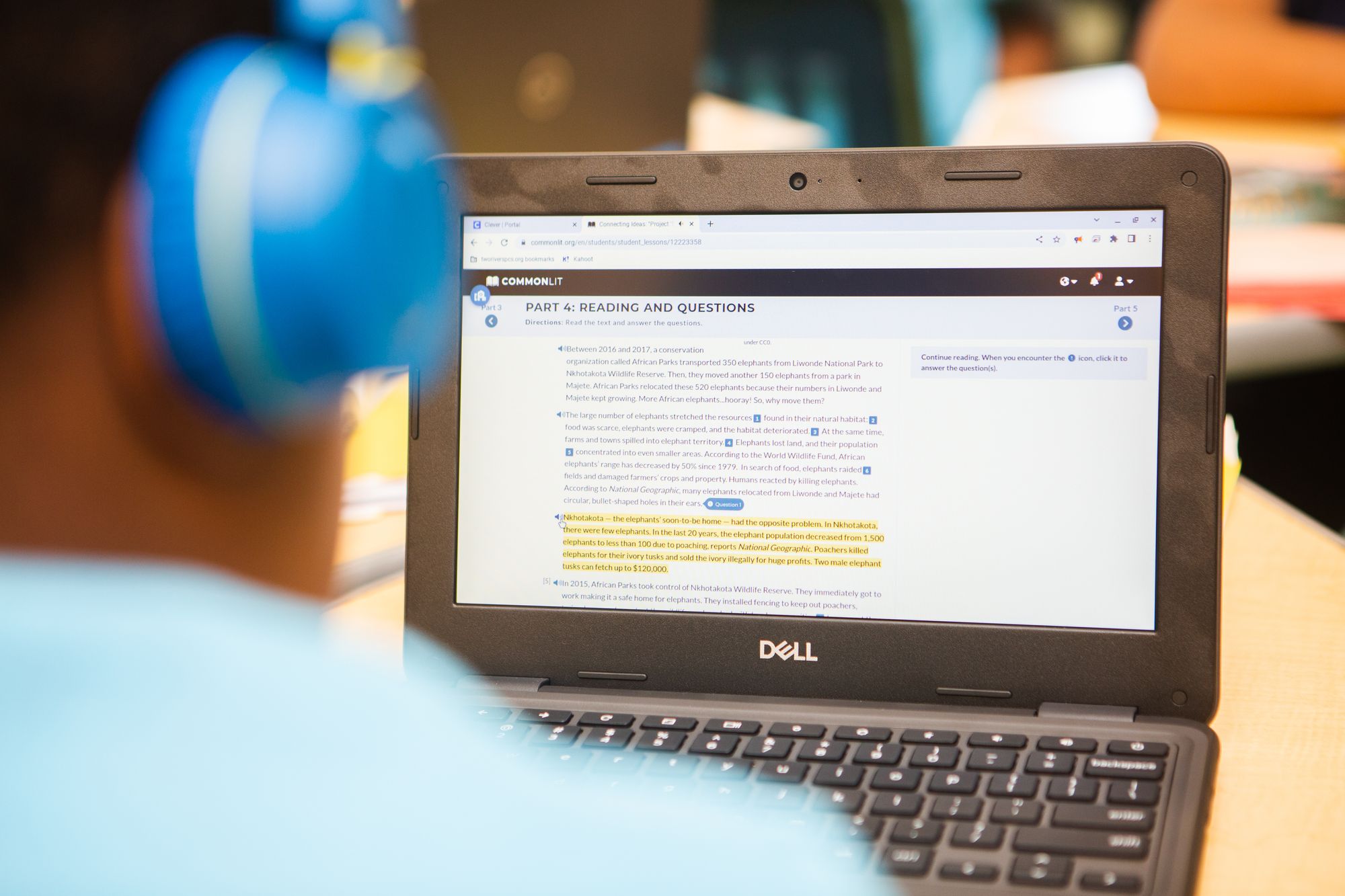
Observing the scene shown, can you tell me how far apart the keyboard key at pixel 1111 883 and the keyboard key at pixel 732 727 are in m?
0.20

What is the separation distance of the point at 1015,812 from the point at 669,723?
0.64 ft

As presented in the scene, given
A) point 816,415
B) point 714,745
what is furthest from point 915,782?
point 816,415

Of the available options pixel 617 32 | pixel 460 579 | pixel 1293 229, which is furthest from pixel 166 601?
pixel 1293 229

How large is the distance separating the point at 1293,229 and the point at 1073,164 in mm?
1249

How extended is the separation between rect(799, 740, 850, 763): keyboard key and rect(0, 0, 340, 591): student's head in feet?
1.19

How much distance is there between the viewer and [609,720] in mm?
669

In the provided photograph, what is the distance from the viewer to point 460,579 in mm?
754

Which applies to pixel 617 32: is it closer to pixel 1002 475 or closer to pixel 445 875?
pixel 1002 475

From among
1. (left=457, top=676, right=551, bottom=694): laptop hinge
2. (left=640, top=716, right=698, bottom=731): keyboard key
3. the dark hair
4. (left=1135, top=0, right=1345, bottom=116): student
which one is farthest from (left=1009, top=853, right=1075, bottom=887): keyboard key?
(left=1135, top=0, right=1345, bottom=116): student

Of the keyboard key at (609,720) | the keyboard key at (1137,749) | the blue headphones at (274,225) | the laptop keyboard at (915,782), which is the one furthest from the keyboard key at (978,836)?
the blue headphones at (274,225)

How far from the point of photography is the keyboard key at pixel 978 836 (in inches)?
20.6

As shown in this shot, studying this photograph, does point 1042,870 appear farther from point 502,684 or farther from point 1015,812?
point 502,684

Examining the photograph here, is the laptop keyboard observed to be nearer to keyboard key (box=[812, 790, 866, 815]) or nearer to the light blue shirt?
keyboard key (box=[812, 790, 866, 815])

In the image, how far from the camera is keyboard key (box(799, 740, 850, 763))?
61 centimetres
